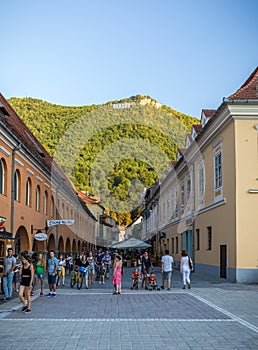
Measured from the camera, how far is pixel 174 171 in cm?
4019

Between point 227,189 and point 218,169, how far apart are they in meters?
2.17

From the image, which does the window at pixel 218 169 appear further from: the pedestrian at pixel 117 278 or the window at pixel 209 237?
the pedestrian at pixel 117 278

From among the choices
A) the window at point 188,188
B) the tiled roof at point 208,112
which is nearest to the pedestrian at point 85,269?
the tiled roof at point 208,112

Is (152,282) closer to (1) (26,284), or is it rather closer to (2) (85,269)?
(2) (85,269)

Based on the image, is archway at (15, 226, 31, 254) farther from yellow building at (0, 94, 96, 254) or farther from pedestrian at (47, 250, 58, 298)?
pedestrian at (47, 250, 58, 298)

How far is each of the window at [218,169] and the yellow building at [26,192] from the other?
7276 mm

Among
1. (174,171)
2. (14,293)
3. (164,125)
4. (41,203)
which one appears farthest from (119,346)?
(164,125)

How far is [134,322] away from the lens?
10914 mm

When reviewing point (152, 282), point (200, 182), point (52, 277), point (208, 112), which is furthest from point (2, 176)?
point (200, 182)

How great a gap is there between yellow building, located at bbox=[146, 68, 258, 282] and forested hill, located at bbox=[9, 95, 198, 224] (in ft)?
59.3

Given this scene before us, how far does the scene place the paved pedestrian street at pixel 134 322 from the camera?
28.3ft

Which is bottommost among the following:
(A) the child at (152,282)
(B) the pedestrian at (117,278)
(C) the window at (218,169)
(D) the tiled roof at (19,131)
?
(A) the child at (152,282)

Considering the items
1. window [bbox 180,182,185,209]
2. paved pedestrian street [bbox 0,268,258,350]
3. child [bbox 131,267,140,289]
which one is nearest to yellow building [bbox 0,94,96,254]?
child [bbox 131,267,140,289]

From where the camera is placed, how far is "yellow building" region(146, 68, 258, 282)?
21266 millimetres
